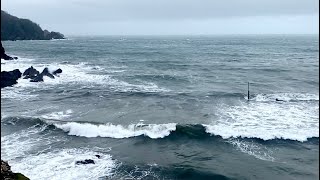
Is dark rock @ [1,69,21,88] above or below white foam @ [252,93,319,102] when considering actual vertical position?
above

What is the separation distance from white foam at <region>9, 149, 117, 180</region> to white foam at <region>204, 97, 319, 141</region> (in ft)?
42.6

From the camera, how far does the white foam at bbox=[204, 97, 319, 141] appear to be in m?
35.6

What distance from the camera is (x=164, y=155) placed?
31.1 m

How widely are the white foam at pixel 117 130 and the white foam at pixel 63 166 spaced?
216 inches

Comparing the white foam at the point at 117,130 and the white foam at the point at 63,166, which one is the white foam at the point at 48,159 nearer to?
the white foam at the point at 63,166

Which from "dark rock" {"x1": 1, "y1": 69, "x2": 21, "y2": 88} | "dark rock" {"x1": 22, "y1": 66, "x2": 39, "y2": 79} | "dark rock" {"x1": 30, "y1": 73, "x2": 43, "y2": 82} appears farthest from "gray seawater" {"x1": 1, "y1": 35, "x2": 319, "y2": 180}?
"dark rock" {"x1": 22, "y1": 66, "x2": 39, "y2": 79}

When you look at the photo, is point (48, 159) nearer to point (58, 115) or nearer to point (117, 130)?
point (117, 130)

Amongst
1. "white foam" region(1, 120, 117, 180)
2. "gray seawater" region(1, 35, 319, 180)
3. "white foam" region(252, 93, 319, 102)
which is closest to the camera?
"white foam" region(1, 120, 117, 180)

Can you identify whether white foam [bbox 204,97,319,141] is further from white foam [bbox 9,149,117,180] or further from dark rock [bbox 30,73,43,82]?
dark rock [bbox 30,73,43,82]

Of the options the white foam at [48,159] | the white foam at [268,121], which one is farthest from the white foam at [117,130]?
the white foam at [268,121]

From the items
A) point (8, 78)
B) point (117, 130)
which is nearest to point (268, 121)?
point (117, 130)

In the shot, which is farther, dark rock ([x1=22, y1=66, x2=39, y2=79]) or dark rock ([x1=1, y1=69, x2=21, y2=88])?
dark rock ([x1=22, y1=66, x2=39, y2=79])

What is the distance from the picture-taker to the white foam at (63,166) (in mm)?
25672

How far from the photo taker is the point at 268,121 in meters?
39.6
